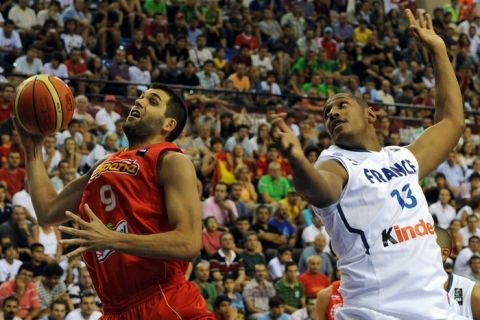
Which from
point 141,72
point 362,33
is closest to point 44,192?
point 141,72

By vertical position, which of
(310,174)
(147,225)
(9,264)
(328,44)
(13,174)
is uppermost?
(310,174)

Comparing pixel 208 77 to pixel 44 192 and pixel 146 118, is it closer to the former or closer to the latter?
pixel 44 192

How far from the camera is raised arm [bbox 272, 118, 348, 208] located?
460 cm

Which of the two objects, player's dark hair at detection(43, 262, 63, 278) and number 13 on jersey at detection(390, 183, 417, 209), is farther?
player's dark hair at detection(43, 262, 63, 278)

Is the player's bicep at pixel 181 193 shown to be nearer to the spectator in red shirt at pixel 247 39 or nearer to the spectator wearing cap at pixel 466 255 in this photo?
the spectator wearing cap at pixel 466 255

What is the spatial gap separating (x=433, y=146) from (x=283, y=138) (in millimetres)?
1607

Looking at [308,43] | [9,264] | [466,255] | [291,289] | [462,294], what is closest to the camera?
[462,294]

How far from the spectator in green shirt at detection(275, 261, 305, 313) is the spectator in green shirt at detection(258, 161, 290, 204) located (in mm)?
2615

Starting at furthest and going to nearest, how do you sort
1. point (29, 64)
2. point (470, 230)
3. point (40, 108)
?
point (29, 64)
point (470, 230)
point (40, 108)

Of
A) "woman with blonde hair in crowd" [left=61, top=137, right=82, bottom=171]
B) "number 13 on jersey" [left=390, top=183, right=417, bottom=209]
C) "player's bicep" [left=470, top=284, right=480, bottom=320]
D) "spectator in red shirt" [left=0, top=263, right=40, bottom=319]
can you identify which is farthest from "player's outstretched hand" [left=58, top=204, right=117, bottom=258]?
"woman with blonde hair in crowd" [left=61, top=137, right=82, bottom=171]

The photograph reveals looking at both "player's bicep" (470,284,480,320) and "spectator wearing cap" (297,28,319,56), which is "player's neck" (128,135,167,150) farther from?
"spectator wearing cap" (297,28,319,56)

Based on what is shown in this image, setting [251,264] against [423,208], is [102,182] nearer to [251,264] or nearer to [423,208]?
[423,208]

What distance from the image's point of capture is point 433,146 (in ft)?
19.4

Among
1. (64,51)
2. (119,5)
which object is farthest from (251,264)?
(119,5)
